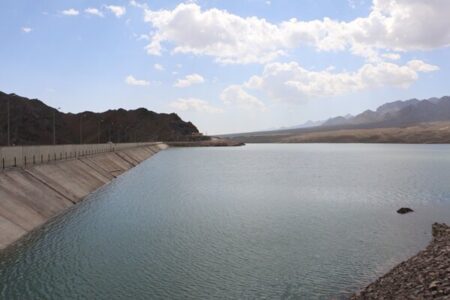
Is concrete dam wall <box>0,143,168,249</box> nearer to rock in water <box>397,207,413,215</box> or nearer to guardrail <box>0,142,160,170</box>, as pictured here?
guardrail <box>0,142,160,170</box>

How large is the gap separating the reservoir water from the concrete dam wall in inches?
54.3

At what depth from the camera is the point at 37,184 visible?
41.5 m

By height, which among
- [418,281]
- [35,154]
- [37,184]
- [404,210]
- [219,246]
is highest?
[35,154]

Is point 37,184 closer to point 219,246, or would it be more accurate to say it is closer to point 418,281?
point 219,246

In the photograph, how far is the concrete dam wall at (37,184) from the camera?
104 ft

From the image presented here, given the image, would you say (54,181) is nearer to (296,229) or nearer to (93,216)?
(93,216)

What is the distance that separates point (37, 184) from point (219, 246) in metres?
22.3

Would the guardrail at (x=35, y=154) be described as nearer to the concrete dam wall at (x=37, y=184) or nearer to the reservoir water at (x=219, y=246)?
the concrete dam wall at (x=37, y=184)

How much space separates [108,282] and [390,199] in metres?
38.8

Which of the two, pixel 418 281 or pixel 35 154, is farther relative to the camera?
pixel 35 154

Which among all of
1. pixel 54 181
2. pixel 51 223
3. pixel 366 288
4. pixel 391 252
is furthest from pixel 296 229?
pixel 54 181

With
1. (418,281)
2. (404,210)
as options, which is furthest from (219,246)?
(404,210)

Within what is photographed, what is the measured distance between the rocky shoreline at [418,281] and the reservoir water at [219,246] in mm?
1463

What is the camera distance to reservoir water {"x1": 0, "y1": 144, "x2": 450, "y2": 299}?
840 inches
